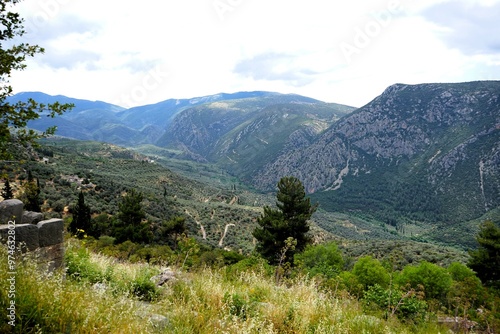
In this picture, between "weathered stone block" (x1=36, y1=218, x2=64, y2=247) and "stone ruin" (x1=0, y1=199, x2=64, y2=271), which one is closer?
"stone ruin" (x1=0, y1=199, x2=64, y2=271)

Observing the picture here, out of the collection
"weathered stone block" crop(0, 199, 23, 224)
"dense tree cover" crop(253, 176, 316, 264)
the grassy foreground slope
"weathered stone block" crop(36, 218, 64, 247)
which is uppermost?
"weathered stone block" crop(0, 199, 23, 224)

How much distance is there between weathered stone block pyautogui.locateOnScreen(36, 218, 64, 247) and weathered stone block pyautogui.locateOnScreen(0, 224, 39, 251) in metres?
0.22

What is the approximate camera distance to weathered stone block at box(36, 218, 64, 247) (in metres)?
5.99

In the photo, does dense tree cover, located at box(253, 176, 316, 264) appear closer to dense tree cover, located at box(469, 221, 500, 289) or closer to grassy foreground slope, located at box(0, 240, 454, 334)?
grassy foreground slope, located at box(0, 240, 454, 334)

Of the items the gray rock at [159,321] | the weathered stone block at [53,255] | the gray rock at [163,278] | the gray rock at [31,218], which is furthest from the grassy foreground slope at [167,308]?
the gray rock at [31,218]

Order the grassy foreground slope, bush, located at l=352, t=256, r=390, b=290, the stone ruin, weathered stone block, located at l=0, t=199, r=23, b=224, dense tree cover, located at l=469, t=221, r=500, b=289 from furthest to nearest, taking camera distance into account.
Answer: dense tree cover, located at l=469, t=221, r=500, b=289 < bush, located at l=352, t=256, r=390, b=290 < weathered stone block, located at l=0, t=199, r=23, b=224 < the stone ruin < the grassy foreground slope

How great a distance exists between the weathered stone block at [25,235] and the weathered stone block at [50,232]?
220 millimetres

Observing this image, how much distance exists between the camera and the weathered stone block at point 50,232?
599 centimetres

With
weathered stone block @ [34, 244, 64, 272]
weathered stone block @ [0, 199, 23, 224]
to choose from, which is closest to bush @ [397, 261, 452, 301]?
weathered stone block @ [34, 244, 64, 272]

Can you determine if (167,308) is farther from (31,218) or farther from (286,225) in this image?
(286,225)

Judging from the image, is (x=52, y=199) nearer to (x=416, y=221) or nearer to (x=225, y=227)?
(x=225, y=227)

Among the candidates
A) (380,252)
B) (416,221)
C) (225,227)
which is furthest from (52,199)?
(416,221)

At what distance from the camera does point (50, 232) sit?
6141mm

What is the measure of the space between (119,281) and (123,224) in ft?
106
